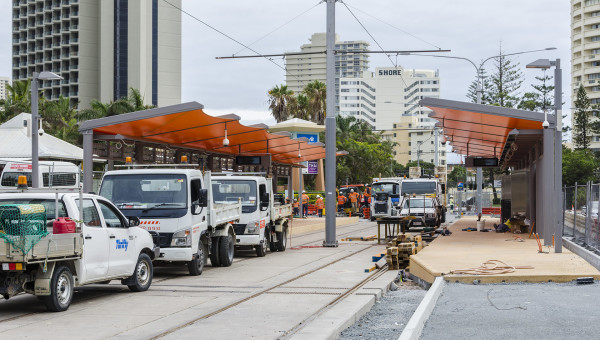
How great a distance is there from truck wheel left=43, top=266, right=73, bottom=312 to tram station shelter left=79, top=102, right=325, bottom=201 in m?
7.38

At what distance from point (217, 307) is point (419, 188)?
29613 mm

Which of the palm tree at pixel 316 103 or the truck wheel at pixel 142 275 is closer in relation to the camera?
the truck wheel at pixel 142 275

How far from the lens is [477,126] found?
2539 centimetres

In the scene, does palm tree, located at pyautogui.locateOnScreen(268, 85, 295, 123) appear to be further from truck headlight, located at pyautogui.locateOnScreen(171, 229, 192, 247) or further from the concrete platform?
truck headlight, located at pyautogui.locateOnScreen(171, 229, 192, 247)

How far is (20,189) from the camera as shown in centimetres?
1276

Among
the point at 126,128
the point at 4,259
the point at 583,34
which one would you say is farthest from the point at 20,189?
the point at 583,34

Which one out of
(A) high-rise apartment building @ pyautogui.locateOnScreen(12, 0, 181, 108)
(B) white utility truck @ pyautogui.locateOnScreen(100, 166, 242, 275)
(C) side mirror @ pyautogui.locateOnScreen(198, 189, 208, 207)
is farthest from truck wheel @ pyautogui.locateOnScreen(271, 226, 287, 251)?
(A) high-rise apartment building @ pyautogui.locateOnScreen(12, 0, 181, 108)

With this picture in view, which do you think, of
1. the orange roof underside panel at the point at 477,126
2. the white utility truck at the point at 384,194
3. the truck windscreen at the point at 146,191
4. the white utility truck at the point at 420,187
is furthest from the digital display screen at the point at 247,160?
the truck windscreen at the point at 146,191

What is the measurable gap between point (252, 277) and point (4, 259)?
678cm

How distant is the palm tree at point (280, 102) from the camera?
247 feet

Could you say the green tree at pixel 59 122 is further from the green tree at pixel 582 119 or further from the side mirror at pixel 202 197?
the green tree at pixel 582 119

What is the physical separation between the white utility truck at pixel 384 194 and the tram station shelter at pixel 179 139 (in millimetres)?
10806

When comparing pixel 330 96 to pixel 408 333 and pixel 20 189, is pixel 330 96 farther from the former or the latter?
pixel 408 333

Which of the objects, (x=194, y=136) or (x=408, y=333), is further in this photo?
(x=194, y=136)
